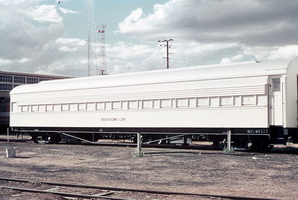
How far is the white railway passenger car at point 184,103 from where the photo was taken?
18.7 meters

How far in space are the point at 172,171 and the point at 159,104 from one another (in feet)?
28.1

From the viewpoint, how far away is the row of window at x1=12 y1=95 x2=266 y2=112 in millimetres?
19288

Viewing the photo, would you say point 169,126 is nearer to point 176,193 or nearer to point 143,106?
point 143,106

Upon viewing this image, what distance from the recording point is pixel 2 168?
1566cm

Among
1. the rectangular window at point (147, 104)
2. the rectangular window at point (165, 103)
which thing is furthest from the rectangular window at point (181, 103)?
the rectangular window at point (147, 104)

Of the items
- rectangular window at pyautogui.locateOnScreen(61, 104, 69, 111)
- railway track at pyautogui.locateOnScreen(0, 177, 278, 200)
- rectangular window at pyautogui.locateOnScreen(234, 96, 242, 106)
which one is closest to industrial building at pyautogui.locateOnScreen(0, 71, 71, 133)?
rectangular window at pyautogui.locateOnScreen(61, 104, 69, 111)

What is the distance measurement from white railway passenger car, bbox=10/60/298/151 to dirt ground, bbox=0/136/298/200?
179 cm

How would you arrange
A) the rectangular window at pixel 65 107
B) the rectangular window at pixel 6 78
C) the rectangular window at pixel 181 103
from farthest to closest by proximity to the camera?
the rectangular window at pixel 6 78 → the rectangular window at pixel 65 107 → the rectangular window at pixel 181 103

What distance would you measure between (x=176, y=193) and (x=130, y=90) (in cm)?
1407

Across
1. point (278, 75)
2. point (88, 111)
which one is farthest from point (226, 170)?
point (88, 111)

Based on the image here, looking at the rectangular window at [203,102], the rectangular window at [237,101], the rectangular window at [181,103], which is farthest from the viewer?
the rectangular window at [181,103]

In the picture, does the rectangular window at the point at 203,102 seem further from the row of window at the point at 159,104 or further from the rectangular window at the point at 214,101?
the rectangular window at the point at 214,101

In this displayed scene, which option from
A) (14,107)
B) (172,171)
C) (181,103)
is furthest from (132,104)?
(14,107)

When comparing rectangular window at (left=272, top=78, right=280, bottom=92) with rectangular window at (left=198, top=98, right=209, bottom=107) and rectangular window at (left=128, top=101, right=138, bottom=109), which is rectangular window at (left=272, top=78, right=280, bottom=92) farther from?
rectangular window at (left=128, top=101, right=138, bottom=109)
